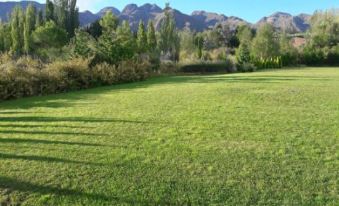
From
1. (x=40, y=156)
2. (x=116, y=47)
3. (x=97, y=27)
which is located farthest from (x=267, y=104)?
(x=97, y=27)

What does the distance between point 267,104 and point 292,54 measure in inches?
1342

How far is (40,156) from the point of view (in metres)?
5.43

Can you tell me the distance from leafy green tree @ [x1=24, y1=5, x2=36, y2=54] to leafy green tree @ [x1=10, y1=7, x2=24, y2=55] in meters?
0.86

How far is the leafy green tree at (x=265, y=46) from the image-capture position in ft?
138

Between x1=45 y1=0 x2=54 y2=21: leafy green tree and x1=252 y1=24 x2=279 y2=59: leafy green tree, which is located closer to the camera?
x1=252 y1=24 x2=279 y2=59: leafy green tree

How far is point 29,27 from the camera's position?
42.8 metres

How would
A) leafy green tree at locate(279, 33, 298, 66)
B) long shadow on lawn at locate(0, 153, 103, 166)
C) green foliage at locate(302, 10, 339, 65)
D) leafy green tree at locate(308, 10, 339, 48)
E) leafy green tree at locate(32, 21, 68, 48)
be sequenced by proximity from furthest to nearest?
leafy green tree at locate(308, 10, 339, 48) < green foliage at locate(302, 10, 339, 65) < leafy green tree at locate(279, 33, 298, 66) < leafy green tree at locate(32, 21, 68, 48) < long shadow on lawn at locate(0, 153, 103, 166)

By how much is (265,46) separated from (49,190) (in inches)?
1585

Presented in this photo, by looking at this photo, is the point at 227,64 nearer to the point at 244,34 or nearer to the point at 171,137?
the point at 244,34

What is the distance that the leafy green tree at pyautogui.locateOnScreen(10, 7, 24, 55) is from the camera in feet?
136

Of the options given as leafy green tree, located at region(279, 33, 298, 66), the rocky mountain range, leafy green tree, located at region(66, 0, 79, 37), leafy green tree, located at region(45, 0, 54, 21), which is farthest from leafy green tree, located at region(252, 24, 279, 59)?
the rocky mountain range

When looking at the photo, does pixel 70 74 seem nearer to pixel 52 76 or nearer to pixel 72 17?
pixel 52 76

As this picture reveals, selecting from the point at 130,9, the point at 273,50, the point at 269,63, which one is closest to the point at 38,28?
the point at 269,63

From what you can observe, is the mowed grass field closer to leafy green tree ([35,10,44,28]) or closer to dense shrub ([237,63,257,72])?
dense shrub ([237,63,257,72])
